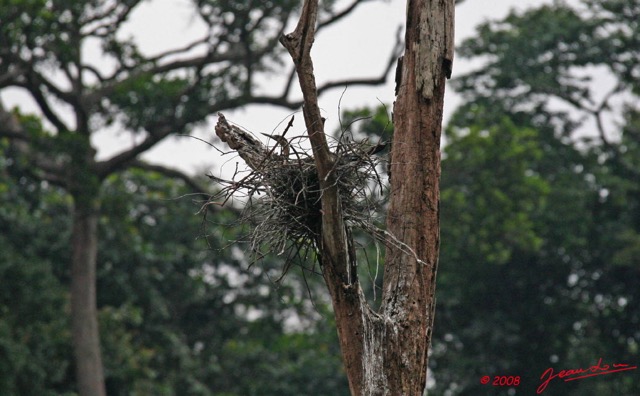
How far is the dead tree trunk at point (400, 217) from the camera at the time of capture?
4988mm

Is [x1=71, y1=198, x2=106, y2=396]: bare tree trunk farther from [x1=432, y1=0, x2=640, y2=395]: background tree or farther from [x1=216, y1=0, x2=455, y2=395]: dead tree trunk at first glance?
[x1=216, y1=0, x2=455, y2=395]: dead tree trunk

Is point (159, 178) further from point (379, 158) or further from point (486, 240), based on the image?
point (379, 158)

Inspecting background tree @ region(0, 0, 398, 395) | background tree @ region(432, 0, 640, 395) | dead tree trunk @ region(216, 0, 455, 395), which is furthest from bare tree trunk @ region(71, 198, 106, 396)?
dead tree trunk @ region(216, 0, 455, 395)

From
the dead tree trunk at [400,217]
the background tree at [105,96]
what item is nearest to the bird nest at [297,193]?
the dead tree trunk at [400,217]

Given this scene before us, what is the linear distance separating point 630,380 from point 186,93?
10.3 m

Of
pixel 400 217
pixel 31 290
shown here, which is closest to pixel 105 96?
pixel 31 290

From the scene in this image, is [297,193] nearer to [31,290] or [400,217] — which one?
[400,217]

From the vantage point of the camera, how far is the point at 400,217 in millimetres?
5367

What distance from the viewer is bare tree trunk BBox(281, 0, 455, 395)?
4.99 m

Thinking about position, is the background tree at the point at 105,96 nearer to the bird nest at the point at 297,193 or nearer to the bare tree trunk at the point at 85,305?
the bare tree trunk at the point at 85,305

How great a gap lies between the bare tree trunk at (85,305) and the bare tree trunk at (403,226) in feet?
40.7

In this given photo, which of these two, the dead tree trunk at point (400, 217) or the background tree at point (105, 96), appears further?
the background tree at point (105, 96)

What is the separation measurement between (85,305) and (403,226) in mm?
13170

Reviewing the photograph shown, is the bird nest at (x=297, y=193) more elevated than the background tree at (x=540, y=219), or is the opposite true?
the background tree at (x=540, y=219)
